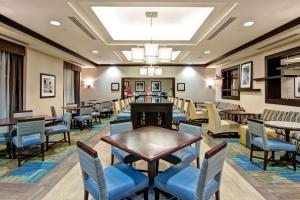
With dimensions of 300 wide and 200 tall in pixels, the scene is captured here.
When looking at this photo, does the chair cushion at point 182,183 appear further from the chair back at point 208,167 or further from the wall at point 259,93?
the wall at point 259,93

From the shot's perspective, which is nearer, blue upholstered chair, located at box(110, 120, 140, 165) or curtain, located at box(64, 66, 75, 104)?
blue upholstered chair, located at box(110, 120, 140, 165)

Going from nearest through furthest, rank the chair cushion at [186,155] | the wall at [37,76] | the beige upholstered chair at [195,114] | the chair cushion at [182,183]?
1. the chair cushion at [182,183]
2. the chair cushion at [186,155]
3. the wall at [37,76]
4. the beige upholstered chair at [195,114]

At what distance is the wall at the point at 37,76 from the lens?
19.7 ft

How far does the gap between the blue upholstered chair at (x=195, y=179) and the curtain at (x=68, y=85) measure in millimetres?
8028

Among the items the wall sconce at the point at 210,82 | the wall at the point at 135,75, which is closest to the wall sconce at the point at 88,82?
the wall at the point at 135,75

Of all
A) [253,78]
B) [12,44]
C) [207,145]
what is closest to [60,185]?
[207,145]

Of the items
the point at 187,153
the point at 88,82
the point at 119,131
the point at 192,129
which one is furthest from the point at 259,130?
the point at 88,82

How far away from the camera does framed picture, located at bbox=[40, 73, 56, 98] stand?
6.75m

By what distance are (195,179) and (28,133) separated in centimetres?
310

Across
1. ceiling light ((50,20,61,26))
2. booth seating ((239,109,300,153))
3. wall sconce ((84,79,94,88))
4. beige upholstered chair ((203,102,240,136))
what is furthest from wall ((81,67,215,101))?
ceiling light ((50,20,61,26))

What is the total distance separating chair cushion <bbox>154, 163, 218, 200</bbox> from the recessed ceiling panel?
3.05 meters

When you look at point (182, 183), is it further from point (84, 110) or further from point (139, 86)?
point (139, 86)

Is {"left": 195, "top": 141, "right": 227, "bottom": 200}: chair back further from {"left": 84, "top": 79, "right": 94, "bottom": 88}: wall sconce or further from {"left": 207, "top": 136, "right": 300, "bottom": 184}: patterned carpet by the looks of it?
{"left": 84, "top": 79, "right": 94, "bottom": 88}: wall sconce

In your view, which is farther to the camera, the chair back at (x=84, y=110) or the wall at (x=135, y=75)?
the wall at (x=135, y=75)
